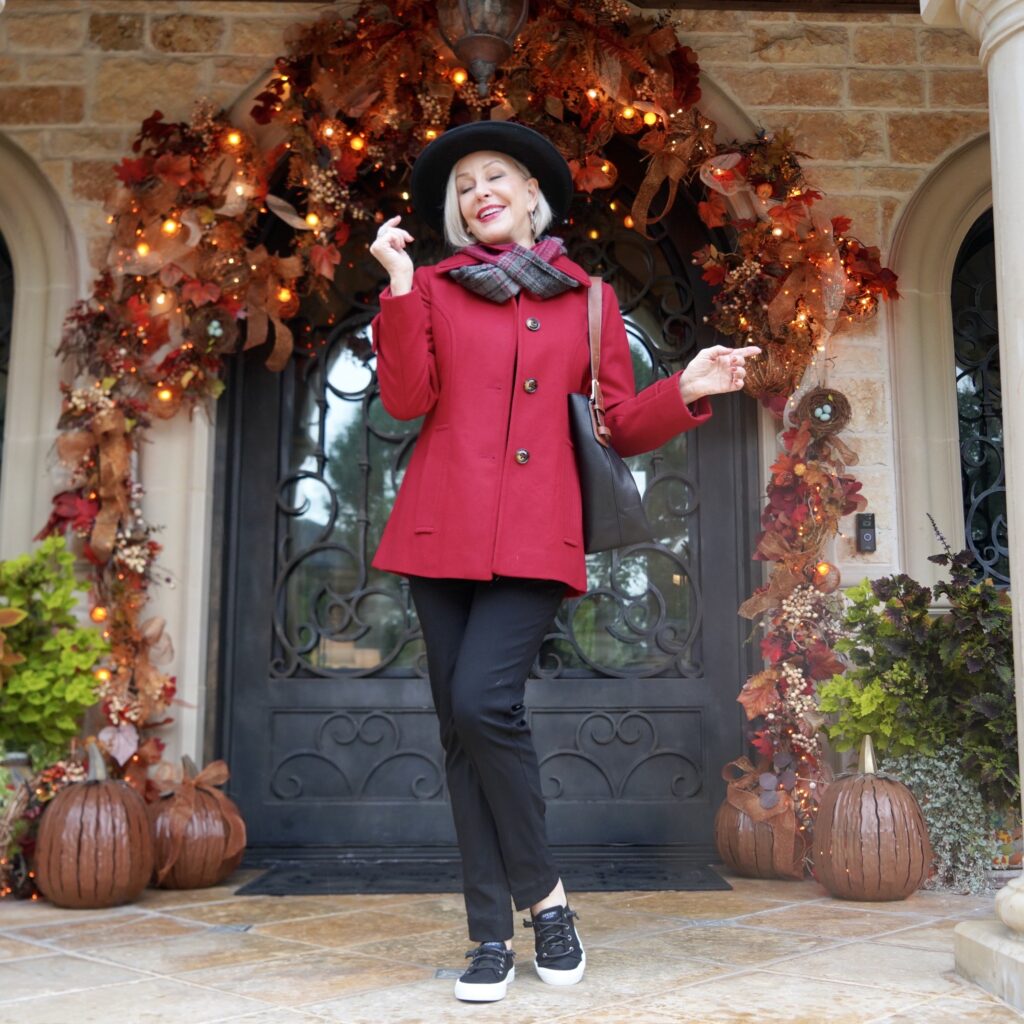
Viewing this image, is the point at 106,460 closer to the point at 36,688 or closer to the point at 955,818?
the point at 36,688

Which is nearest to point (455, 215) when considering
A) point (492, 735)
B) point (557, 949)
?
point (492, 735)

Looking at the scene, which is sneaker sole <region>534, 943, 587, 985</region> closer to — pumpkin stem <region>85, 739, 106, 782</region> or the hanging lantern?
pumpkin stem <region>85, 739, 106, 782</region>

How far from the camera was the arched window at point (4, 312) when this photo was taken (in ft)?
15.6

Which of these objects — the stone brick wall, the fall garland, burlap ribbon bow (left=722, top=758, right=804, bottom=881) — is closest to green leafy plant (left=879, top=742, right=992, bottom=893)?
burlap ribbon bow (left=722, top=758, right=804, bottom=881)

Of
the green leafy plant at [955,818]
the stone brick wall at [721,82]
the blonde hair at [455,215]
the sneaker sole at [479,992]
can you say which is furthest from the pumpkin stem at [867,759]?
the blonde hair at [455,215]

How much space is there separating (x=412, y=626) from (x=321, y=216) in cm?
151

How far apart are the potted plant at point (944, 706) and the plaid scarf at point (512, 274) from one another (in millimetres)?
1701

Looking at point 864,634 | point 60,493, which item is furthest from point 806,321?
point 60,493

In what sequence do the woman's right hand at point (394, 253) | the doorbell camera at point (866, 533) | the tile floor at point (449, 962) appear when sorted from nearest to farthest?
the tile floor at point (449, 962), the woman's right hand at point (394, 253), the doorbell camera at point (866, 533)

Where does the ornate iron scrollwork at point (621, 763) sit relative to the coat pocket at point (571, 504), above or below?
below

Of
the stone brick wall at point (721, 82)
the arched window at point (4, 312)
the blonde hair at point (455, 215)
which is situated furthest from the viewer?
the arched window at point (4, 312)

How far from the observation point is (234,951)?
3070 mm

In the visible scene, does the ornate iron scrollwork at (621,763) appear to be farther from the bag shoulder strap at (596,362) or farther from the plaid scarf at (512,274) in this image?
the plaid scarf at (512,274)

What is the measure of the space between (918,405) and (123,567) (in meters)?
2.83
